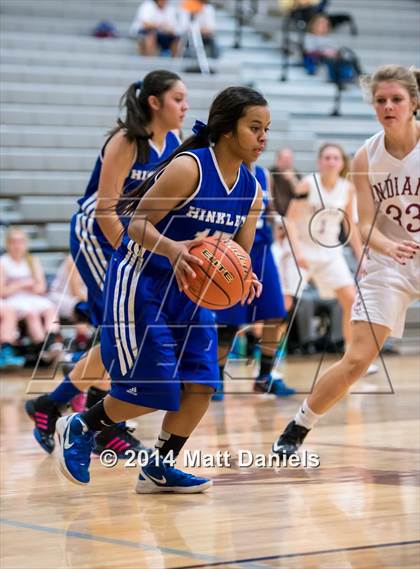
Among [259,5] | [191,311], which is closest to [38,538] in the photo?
[191,311]

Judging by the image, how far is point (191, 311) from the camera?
4.16 meters

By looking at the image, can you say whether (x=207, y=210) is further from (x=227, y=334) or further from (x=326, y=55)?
(x=326, y=55)

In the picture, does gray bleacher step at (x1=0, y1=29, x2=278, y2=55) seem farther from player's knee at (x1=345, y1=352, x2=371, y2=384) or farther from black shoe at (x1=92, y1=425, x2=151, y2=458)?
player's knee at (x1=345, y1=352, x2=371, y2=384)

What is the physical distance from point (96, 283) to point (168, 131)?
77 centimetres

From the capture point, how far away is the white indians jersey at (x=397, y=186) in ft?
15.5

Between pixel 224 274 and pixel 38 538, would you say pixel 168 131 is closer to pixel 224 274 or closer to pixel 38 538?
pixel 224 274

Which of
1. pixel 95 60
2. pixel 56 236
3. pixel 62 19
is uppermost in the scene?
pixel 62 19

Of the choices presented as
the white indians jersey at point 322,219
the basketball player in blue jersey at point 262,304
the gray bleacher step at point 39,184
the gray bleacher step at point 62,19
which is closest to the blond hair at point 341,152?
the white indians jersey at point 322,219

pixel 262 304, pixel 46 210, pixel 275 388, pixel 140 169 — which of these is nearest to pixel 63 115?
pixel 46 210

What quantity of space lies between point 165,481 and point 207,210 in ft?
3.37

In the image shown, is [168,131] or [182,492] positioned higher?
[168,131]

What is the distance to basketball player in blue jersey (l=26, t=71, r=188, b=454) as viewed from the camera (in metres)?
4.98

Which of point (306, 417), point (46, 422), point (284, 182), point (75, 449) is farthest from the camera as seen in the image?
point (284, 182)

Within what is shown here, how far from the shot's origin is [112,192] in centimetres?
495
